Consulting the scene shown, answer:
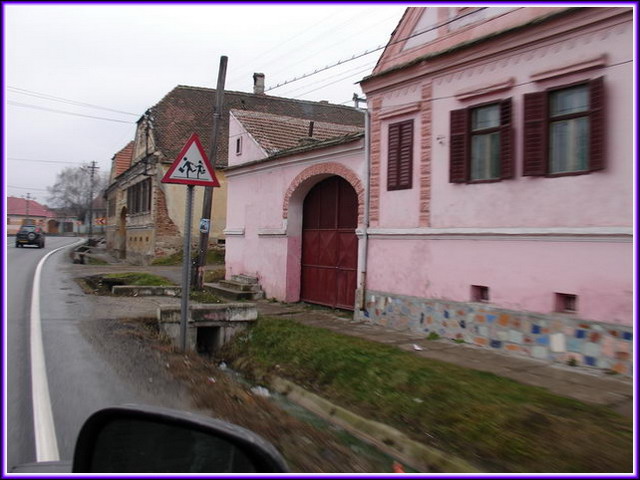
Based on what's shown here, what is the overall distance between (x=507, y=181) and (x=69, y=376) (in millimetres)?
6649

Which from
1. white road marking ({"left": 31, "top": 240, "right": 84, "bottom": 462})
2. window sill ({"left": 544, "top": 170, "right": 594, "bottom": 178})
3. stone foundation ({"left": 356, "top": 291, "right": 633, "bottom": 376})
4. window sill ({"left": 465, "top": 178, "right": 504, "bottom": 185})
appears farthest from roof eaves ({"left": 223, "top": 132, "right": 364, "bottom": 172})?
white road marking ({"left": 31, "top": 240, "right": 84, "bottom": 462})

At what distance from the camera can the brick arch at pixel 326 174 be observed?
1130 cm

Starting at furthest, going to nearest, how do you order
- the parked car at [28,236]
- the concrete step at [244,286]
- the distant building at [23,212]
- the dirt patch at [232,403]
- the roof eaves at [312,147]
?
1. the distant building at [23,212]
2. the parked car at [28,236]
3. the concrete step at [244,286]
4. the roof eaves at [312,147]
5. the dirt patch at [232,403]

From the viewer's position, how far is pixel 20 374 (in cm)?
664

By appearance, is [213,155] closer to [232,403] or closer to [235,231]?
[235,231]

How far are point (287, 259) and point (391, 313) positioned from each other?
4307 millimetres

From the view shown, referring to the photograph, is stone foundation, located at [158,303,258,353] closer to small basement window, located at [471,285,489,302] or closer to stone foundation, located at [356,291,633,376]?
stone foundation, located at [356,291,633,376]

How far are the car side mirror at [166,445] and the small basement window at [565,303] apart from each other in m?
6.89

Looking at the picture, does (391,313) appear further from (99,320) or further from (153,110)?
(153,110)

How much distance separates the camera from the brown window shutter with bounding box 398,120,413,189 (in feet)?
33.1

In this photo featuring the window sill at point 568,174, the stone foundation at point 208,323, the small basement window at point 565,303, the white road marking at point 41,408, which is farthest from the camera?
the stone foundation at point 208,323

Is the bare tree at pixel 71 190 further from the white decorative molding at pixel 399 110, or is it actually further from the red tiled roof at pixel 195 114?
the white decorative molding at pixel 399 110

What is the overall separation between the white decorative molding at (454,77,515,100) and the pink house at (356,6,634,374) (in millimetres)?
33

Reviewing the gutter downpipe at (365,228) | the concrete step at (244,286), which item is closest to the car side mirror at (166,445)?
the gutter downpipe at (365,228)
